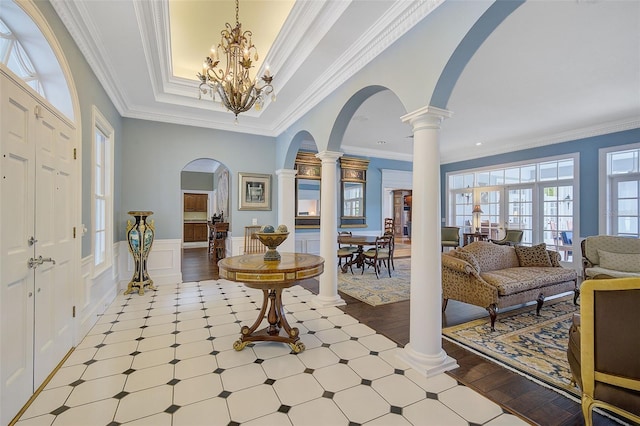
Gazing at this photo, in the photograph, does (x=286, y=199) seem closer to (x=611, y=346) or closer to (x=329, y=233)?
(x=329, y=233)

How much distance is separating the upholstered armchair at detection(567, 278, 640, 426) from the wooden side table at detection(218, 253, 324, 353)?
188 centimetres

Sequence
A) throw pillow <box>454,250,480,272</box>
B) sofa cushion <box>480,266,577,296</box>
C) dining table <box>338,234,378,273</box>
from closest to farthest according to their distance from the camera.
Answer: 1. sofa cushion <box>480,266,577,296</box>
2. throw pillow <box>454,250,480,272</box>
3. dining table <box>338,234,378,273</box>

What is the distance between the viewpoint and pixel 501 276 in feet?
11.6

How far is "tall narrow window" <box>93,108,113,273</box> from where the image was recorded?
12.2ft

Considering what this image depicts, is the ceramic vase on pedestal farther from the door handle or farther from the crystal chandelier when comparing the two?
the crystal chandelier

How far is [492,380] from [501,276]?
170 centimetres

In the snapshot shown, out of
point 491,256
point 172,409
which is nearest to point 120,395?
point 172,409

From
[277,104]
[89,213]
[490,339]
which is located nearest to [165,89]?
[277,104]

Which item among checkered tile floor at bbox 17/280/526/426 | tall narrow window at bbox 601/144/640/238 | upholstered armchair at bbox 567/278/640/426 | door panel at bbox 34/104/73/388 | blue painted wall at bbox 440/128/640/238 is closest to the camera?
upholstered armchair at bbox 567/278/640/426

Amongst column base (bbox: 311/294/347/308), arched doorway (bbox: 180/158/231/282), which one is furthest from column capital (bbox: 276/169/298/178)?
arched doorway (bbox: 180/158/231/282)

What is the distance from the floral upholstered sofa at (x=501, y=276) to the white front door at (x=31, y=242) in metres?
4.04

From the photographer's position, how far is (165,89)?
4.34 metres

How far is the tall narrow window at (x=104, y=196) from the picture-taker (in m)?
3.73

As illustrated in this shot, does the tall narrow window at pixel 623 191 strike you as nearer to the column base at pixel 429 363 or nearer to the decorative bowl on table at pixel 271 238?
the column base at pixel 429 363
